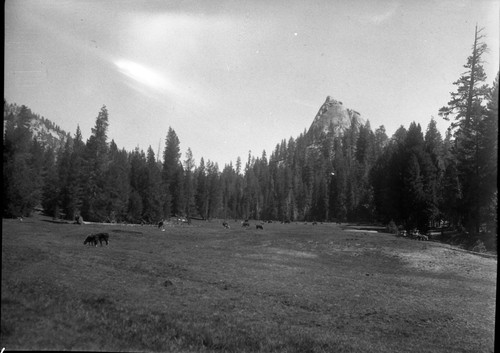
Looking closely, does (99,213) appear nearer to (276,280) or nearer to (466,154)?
(276,280)

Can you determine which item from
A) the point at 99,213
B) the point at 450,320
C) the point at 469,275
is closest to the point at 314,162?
the point at 99,213

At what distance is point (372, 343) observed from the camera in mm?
11062

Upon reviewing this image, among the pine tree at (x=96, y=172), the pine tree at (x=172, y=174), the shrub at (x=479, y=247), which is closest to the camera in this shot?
the shrub at (x=479, y=247)

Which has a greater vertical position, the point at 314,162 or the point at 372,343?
the point at 314,162

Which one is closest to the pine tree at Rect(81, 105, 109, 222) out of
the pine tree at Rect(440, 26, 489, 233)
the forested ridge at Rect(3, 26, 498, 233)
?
A: the forested ridge at Rect(3, 26, 498, 233)

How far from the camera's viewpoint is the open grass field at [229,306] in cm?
866

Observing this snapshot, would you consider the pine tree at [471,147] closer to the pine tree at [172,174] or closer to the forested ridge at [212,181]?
the forested ridge at [212,181]

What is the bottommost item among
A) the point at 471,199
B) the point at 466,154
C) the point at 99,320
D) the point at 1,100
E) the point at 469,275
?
the point at 469,275

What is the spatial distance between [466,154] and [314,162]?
138m

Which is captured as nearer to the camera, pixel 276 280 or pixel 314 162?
pixel 276 280

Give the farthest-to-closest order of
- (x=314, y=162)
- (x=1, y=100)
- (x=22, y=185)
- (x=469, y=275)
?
(x=314, y=162), (x=469, y=275), (x=22, y=185), (x=1, y=100)

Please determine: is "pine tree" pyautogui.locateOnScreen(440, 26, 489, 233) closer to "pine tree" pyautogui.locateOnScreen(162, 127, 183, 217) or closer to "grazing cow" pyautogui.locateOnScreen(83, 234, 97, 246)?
"grazing cow" pyautogui.locateOnScreen(83, 234, 97, 246)

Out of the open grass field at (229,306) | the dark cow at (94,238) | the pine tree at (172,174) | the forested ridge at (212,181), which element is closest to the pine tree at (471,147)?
the forested ridge at (212,181)

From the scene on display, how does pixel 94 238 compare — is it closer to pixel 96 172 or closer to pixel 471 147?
pixel 96 172
